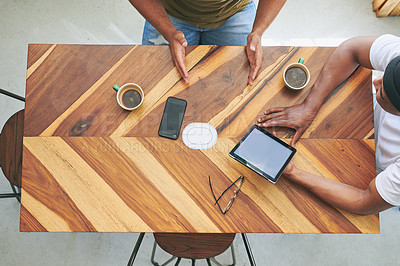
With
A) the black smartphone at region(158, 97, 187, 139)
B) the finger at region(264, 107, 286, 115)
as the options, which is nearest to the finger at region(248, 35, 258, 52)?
A: the finger at region(264, 107, 286, 115)

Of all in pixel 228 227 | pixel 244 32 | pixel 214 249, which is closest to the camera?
pixel 228 227

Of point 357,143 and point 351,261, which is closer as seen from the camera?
point 357,143

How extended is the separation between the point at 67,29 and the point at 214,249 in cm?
203

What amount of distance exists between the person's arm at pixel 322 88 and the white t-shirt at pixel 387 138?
4 centimetres

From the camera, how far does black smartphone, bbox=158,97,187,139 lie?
1.22 metres

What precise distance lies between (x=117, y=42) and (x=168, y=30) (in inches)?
43.2

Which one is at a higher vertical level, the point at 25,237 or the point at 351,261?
the point at 25,237

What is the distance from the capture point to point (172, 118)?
1234 millimetres

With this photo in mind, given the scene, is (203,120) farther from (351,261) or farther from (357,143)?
(351,261)

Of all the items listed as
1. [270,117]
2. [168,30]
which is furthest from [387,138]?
[168,30]

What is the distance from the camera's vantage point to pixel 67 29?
232cm

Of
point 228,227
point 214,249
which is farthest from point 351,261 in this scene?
point 228,227

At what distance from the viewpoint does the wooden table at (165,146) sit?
1158 millimetres

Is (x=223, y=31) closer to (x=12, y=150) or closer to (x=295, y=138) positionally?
(x=295, y=138)
